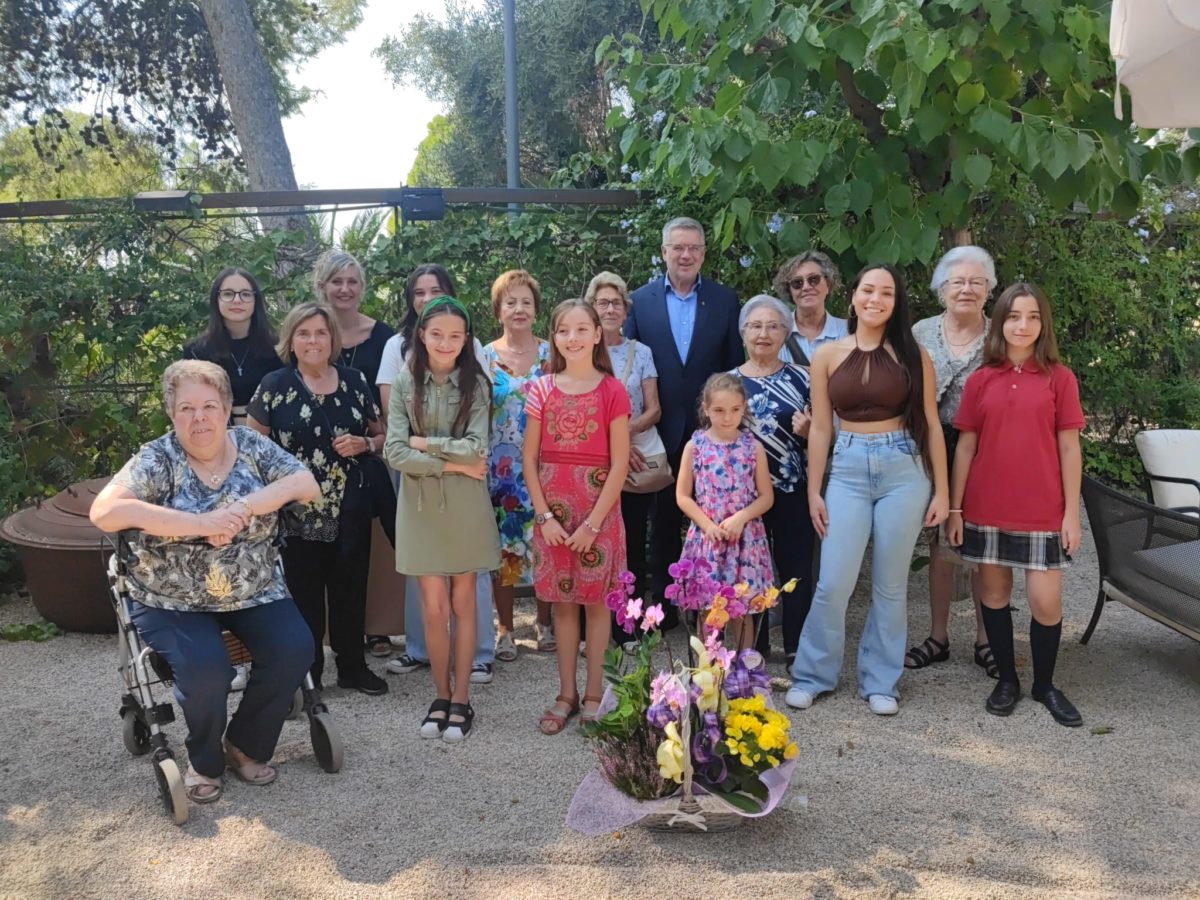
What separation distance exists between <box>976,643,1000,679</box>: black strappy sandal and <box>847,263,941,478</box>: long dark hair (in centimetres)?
102

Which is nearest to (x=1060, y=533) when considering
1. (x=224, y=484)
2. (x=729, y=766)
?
(x=729, y=766)

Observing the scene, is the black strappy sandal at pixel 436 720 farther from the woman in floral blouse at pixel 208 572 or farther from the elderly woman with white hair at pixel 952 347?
the elderly woman with white hair at pixel 952 347

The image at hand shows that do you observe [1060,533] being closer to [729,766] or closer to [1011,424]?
[1011,424]

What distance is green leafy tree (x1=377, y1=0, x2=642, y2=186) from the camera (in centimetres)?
1429

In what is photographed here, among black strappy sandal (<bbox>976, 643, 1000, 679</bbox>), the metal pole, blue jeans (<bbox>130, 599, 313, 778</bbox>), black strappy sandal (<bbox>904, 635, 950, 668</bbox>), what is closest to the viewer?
blue jeans (<bbox>130, 599, 313, 778</bbox>)

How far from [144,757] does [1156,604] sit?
3.94 m

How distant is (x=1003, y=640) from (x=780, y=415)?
1223 mm

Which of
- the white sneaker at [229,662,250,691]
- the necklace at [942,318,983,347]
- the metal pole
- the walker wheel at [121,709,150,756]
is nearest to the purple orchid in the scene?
the necklace at [942,318,983,347]

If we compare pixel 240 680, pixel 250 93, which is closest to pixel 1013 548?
pixel 240 680

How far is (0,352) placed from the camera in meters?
5.68

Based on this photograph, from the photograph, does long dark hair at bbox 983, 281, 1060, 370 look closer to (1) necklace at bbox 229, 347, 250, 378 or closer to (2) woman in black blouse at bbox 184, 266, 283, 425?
(2) woman in black blouse at bbox 184, 266, 283, 425

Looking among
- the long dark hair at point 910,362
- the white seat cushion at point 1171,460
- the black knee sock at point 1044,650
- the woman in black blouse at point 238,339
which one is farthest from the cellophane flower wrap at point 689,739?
the white seat cushion at point 1171,460

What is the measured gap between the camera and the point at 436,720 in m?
3.73

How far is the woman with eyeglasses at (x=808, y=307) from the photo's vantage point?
13.9 ft
